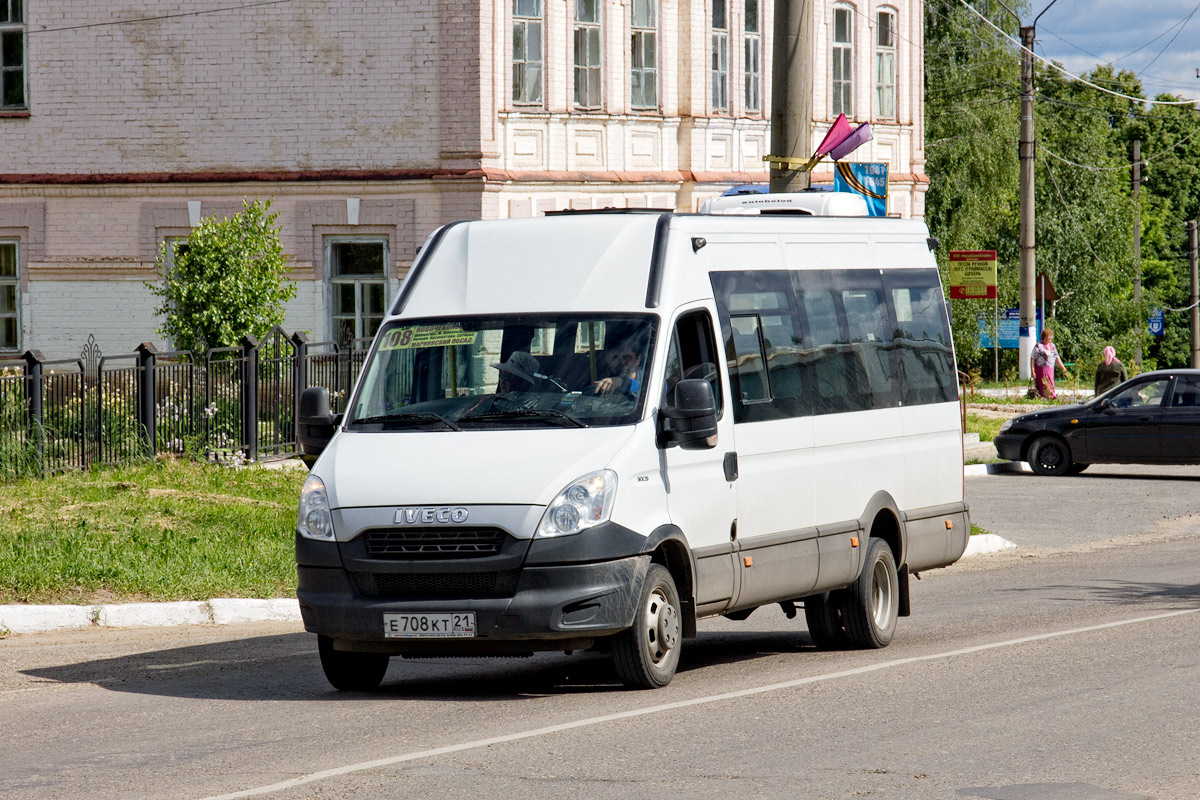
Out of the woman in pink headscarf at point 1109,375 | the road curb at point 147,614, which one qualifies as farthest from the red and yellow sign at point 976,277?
the road curb at point 147,614

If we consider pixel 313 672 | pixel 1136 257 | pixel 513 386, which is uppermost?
pixel 1136 257

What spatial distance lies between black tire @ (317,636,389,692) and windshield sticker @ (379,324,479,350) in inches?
64.4

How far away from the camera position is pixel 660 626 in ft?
29.2

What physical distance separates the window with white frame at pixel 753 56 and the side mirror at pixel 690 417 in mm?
23225

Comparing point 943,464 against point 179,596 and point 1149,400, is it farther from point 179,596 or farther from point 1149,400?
point 1149,400

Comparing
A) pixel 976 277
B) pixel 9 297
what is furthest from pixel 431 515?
pixel 9 297

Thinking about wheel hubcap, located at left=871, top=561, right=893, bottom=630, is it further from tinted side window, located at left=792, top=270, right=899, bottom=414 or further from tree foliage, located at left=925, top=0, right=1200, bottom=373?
tree foliage, located at left=925, top=0, right=1200, bottom=373

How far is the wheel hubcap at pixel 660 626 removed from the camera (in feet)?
28.8

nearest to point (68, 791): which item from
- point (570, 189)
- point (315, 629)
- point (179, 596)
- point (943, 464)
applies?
point (315, 629)

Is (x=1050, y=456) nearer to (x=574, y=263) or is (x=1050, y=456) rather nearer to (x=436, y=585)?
(x=574, y=263)

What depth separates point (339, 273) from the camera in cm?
2814

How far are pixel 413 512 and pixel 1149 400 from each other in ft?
60.2

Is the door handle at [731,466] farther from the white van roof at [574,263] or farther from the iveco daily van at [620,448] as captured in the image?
the white van roof at [574,263]

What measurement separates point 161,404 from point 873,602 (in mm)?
11010
